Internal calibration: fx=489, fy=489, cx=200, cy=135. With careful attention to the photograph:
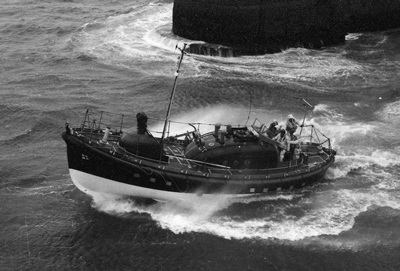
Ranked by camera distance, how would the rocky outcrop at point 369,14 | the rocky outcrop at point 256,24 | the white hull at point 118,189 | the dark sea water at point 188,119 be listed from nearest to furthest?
the dark sea water at point 188,119 < the white hull at point 118,189 < the rocky outcrop at point 256,24 < the rocky outcrop at point 369,14

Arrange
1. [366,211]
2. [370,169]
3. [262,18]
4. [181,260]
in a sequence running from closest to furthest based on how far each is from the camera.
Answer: [181,260] → [366,211] → [370,169] → [262,18]

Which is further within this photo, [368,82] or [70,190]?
[368,82]

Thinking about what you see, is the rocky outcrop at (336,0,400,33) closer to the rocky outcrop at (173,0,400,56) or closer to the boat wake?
the rocky outcrop at (173,0,400,56)

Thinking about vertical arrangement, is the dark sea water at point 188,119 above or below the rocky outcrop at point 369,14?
below

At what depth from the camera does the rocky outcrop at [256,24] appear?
50250mm

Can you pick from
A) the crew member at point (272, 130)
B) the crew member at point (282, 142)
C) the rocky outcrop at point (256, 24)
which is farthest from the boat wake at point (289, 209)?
the rocky outcrop at point (256, 24)

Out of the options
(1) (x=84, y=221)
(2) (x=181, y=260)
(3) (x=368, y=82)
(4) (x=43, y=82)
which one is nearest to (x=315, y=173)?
(2) (x=181, y=260)

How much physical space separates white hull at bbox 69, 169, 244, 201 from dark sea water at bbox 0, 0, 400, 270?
1.93 feet

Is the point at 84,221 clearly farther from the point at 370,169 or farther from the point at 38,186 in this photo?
the point at 370,169

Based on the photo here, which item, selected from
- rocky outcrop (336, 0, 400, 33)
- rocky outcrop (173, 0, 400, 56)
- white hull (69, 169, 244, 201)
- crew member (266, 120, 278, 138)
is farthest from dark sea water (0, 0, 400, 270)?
crew member (266, 120, 278, 138)

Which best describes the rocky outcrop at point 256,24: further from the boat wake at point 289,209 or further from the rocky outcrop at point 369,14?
the boat wake at point 289,209

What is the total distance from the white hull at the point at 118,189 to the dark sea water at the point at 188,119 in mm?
588

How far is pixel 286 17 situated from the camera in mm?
50875

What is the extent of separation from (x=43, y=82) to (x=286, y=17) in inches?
1001
